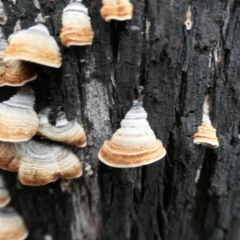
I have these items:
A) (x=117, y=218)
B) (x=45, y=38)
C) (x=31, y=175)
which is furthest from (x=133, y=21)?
(x=117, y=218)

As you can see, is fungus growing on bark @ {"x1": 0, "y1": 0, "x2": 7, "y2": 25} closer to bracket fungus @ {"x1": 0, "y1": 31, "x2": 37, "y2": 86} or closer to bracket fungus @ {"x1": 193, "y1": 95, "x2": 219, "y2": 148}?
bracket fungus @ {"x1": 0, "y1": 31, "x2": 37, "y2": 86}

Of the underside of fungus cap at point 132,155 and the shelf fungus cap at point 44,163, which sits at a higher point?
the underside of fungus cap at point 132,155

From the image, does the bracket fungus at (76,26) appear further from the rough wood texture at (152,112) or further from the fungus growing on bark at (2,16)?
the fungus growing on bark at (2,16)

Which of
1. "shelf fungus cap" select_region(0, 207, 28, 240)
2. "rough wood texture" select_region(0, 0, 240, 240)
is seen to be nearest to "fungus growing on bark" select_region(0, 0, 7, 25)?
→ "rough wood texture" select_region(0, 0, 240, 240)

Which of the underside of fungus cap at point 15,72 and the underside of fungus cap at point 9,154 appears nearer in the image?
the underside of fungus cap at point 15,72

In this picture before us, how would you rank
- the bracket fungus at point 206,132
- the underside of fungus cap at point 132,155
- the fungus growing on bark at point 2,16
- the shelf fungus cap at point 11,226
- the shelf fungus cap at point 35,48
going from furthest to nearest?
1. the shelf fungus cap at point 11,226
2. the bracket fungus at point 206,132
3. the fungus growing on bark at point 2,16
4. the underside of fungus cap at point 132,155
5. the shelf fungus cap at point 35,48

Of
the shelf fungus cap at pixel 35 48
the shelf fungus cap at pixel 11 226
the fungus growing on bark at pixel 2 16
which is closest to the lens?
the shelf fungus cap at pixel 35 48

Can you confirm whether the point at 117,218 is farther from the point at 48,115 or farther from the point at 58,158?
the point at 48,115

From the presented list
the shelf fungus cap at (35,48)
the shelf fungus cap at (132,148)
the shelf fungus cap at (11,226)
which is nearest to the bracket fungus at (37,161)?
the shelf fungus cap at (132,148)
